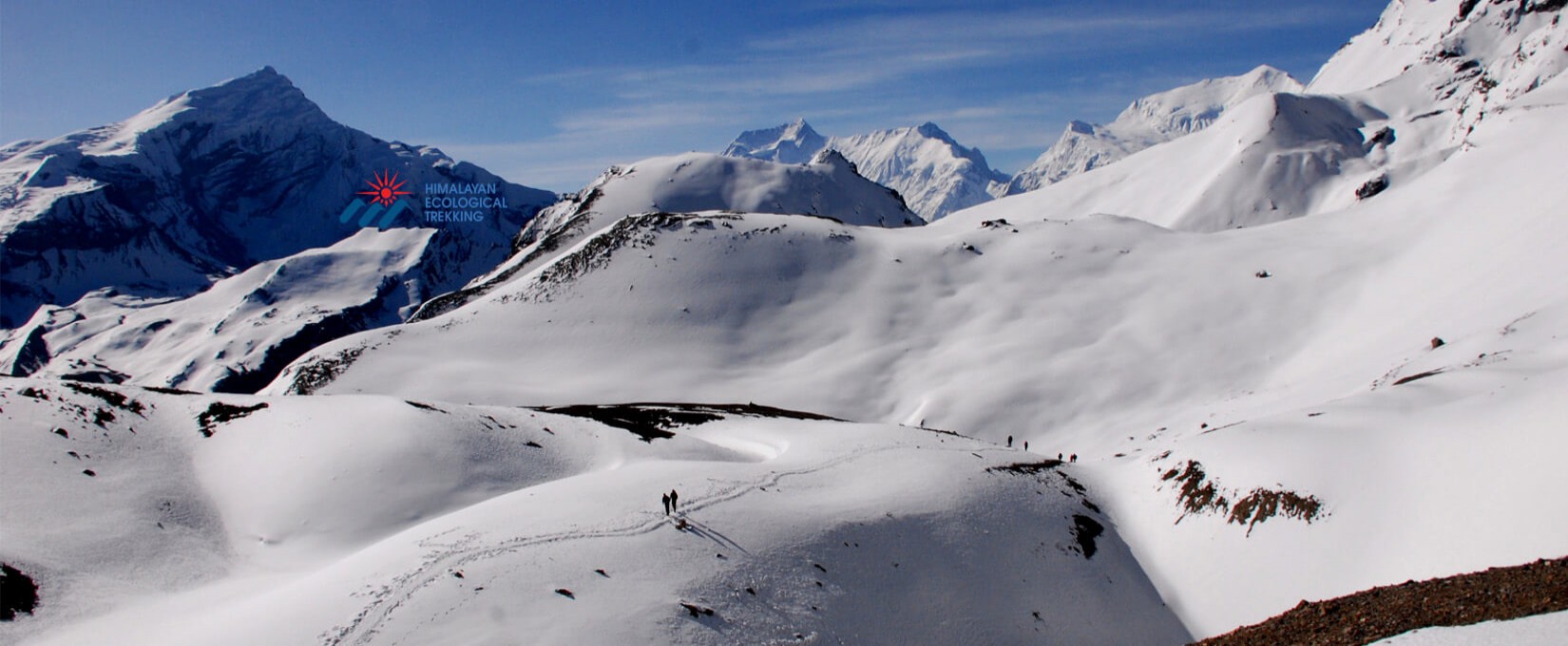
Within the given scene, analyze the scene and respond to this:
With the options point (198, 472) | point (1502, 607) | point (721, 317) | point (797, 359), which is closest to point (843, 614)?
point (1502, 607)

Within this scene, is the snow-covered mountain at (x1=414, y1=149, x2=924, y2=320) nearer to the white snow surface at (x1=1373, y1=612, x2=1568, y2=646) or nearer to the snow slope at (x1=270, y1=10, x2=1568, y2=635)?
the snow slope at (x1=270, y1=10, x2=1568, y2=635)

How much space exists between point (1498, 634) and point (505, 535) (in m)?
26.1

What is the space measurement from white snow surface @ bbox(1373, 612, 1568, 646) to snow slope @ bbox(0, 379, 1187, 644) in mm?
13713

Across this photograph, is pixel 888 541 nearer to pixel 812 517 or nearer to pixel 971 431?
pixel 812 517

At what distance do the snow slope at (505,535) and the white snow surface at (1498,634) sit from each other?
1371 centimetres

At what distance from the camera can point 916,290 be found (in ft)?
307

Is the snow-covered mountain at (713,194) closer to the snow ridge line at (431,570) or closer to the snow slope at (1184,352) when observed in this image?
the snow slope at (1184,352)

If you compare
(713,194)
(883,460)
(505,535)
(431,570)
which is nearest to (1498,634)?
(505,535)

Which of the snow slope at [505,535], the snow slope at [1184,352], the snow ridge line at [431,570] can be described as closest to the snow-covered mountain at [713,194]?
the snow slope at [1184,352]

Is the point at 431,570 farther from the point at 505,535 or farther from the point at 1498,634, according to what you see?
the point at 1498,634

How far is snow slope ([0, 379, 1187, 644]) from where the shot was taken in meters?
25.5

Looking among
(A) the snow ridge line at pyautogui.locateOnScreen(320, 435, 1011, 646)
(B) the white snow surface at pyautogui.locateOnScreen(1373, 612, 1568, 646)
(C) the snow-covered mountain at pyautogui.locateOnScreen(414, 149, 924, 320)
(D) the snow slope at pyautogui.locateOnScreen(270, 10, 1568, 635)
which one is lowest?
(D) the snow slope at pyautogui.locateOnScreen(270, 10, 1568, 635)

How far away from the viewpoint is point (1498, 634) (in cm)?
1675

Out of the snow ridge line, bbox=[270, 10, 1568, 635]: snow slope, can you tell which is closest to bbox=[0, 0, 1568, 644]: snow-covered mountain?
the snow ridge line
